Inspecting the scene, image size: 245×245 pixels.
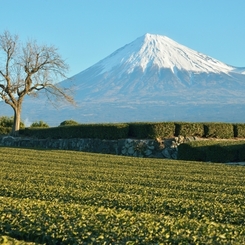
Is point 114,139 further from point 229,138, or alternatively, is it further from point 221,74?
point 221,74

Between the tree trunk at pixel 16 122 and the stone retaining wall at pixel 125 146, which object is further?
the tree trunk at pixel 16 122

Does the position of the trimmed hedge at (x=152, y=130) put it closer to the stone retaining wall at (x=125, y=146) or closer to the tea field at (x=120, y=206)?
the stone retaining wall at (x=125, y=146)

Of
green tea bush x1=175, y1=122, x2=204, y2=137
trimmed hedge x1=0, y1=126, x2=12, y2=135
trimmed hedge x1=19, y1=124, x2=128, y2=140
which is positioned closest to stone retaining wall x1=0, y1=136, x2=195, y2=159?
trimmed hedge x1=19, y1=124, x2=128, y2=140

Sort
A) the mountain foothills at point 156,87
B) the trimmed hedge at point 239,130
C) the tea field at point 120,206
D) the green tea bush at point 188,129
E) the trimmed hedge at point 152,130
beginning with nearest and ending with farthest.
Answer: the tea field at point 120,206 < the trimmed hedge at point 152,130 < the green tea bush at point 188,129 < the trimmed hedge at point 239,130 < the mountain foothills at point 156,87

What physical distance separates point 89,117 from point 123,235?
162 m

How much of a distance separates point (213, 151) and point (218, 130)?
15.2ft

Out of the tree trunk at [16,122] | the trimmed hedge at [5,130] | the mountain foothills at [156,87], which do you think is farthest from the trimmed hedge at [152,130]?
the mountain foothills at [156,87]

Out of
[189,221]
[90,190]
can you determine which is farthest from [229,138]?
[189,221]

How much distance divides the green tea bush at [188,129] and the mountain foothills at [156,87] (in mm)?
137087

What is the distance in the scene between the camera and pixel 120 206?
875 centimetres

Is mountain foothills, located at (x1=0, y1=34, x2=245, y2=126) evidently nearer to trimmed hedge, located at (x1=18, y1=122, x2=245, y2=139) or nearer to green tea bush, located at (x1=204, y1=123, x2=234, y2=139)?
trimmed hedge, located at (x1=18, y1=122, x2=245, y2=139)

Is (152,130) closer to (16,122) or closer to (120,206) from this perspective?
(16,122)

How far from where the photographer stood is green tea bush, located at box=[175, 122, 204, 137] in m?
25.7

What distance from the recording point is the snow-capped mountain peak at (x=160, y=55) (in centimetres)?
17788
